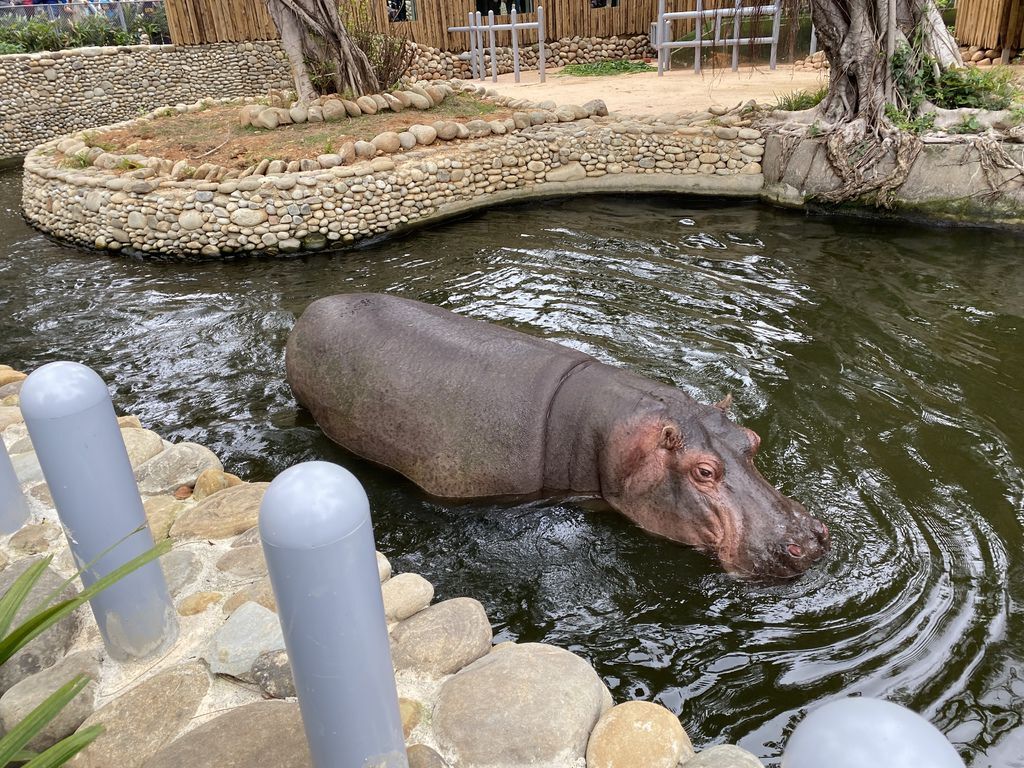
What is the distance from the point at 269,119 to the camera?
39.8 feet

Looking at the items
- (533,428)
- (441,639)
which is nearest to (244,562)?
(441,639)

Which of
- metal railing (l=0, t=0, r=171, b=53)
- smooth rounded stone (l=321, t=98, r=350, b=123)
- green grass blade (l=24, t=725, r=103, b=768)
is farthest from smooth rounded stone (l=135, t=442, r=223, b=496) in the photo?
metal railing (l=0, t=0, r=171, b=53)

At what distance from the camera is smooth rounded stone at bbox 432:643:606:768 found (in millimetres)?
2365

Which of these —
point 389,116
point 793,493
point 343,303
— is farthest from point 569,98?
point 793,493

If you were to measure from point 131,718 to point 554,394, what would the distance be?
2.66 metres

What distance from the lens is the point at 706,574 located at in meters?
3.94

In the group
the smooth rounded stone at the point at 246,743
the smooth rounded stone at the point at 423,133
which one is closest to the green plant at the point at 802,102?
the smooth rounded stone at the point at 423,133

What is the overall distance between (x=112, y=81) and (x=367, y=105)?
403 inches

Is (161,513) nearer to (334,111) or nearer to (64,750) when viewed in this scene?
(64,750)

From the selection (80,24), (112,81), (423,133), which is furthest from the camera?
(80,24)

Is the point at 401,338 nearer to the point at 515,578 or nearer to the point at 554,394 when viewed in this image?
the point at 554,394

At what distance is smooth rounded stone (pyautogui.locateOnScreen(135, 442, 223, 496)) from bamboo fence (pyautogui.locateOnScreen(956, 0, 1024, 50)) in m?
14.9

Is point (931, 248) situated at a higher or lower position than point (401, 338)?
lower

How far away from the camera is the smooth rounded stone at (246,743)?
2.21m
